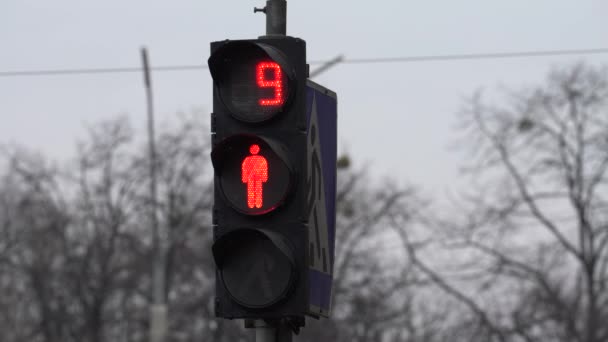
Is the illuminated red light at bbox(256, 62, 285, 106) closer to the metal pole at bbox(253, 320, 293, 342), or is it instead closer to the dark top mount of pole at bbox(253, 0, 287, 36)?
the dark top mount of pole at bbox(253, 0, 287, 36)

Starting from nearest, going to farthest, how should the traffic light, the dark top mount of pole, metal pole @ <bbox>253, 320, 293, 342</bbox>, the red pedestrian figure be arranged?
the traffic light, the red pedestrian figure, metal pole @ <bbox>253, 320, 293, 342</bbox>, the dark top mount of pole

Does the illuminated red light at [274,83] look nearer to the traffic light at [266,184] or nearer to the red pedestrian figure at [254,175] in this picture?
the traffic light at [266,184]

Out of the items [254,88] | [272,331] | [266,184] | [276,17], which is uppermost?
[276,17]

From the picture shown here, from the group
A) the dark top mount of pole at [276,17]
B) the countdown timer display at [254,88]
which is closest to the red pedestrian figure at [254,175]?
the countdown timer display at [254,88]

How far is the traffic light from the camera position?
7293mm

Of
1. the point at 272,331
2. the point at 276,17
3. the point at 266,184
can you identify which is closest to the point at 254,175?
the point at 266,184

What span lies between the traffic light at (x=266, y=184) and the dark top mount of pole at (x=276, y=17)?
483 millimetres

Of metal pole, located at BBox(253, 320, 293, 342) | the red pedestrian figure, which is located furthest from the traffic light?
metal pole, located at BBox(253, 320, 293, 342)

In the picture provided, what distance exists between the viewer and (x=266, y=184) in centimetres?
742

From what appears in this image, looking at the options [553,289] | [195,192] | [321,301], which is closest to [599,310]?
[553,289]

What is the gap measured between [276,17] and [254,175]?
3.34 ft

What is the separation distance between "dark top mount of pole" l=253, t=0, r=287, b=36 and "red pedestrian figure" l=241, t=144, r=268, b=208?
32.0 inches

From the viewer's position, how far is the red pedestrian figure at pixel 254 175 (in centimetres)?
743

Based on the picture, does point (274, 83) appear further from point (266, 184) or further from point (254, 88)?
point (266, 184)
